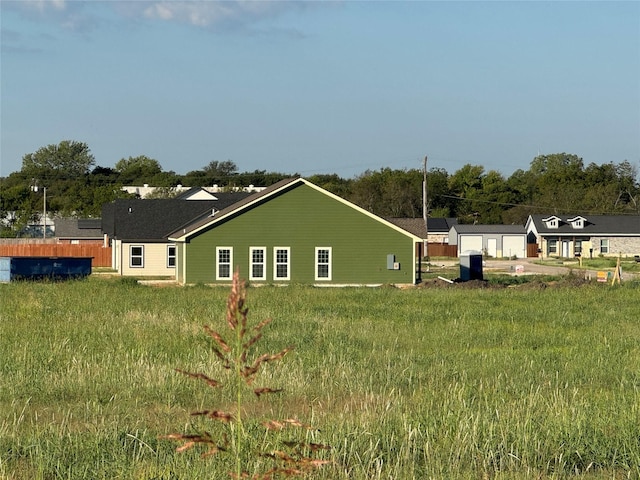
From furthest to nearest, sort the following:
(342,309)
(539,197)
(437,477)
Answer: (539,197) → (342,309) → (437,477)

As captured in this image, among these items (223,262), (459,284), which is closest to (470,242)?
(223,262)

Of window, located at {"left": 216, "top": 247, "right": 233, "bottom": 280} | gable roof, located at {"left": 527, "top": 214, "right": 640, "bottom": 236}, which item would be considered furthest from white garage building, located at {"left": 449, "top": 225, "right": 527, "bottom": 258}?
window, located at {"left": 216, "top": 247, "right": 233, "bottom": 280}

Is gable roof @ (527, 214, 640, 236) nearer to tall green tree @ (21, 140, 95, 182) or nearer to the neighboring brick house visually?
the neighboring brick house

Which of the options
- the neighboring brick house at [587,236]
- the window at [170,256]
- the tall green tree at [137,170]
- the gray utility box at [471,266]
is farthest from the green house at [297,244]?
the tall green tree at [137,170]

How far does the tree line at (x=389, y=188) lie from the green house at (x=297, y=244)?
49.2 m

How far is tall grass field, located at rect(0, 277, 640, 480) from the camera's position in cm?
862

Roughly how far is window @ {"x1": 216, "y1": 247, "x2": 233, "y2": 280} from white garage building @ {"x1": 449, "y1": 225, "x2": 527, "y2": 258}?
49.5m

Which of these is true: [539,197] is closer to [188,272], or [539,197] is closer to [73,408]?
[188,272]

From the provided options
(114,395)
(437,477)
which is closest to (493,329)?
(114,395)

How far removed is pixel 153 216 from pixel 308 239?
17.6 m

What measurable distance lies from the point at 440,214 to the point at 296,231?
7541cm

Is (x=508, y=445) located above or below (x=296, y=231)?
below

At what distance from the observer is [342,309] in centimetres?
2553

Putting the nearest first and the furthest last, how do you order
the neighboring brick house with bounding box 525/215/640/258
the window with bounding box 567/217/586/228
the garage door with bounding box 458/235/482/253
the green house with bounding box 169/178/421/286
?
the green house with bounding box 169/178/421/286 → the neighboring brick house with bounding box 525/215/640/258 → the window with bounding box 567/217/586/228 → the garage door with bounding box 458/235/482/253
